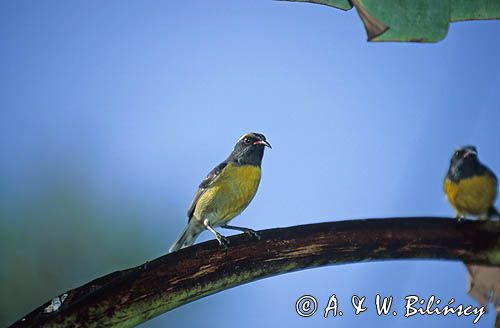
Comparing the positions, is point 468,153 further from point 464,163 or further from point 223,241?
point 223,241

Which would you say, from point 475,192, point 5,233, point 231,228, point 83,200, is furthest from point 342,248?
point 5,233

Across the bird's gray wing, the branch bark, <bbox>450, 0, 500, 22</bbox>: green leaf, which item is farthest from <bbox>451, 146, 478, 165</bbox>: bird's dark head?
A: the bird's gray wing

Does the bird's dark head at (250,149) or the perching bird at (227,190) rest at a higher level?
the bird's dark head at (250,149)

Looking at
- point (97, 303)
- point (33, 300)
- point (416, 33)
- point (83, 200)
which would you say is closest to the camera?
point (97, 303)

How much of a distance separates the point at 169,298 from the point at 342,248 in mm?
469

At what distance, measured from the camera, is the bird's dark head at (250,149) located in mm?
1806

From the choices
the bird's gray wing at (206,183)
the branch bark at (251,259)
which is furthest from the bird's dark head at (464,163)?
the bird's gray wing at (206,183)

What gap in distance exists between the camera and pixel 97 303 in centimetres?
137

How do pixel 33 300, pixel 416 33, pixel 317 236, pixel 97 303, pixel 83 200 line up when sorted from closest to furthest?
pixel 97 303 < pixel 317 236 < pixel 33 300 < pixel 83 200 < pixel 416 33

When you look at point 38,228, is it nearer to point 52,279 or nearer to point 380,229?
point 52,279

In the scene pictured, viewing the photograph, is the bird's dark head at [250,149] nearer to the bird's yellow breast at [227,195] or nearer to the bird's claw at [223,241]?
the bird's yellow breast at [227,195]

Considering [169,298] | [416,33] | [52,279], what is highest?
[416,33]

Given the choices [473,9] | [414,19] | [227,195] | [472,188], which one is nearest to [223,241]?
[227,195]

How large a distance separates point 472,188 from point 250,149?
72cm
